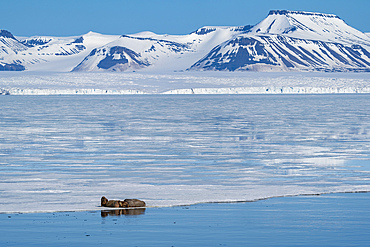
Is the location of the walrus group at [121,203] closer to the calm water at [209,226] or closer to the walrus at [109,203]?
the walrus at [109,203]

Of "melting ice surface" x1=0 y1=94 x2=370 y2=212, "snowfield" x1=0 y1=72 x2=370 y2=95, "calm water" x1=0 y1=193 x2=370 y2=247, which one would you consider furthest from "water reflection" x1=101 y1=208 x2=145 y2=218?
"snowfield" x1=0 y1=72 x2=370 y2=95

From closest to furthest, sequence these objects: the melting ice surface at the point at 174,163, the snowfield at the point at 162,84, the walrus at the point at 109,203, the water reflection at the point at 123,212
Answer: the water reflection at the point at 123,212, the walrus at the point at 109,203, the melting ice surface at the point at 174,163, the snowfield at the point at 162,84

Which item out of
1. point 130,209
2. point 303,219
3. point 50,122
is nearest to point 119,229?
point 130,209

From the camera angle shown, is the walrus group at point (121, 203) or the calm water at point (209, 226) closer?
the calm water at point (209, 226)

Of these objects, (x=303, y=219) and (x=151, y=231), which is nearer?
(x=151, y=231)

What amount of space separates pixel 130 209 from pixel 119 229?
114 centimetres

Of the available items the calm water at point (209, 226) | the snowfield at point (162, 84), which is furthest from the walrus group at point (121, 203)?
the snowfield at point (162, 84)

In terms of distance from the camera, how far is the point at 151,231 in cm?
731

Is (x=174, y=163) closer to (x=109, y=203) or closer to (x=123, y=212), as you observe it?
(x=109, y=203)

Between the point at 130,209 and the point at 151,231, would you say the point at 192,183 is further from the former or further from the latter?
the point at 151,231

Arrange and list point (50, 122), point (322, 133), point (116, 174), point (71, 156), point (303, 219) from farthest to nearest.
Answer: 1. point (50, 122)
2. point (322, 133)
3. point (71, 156)
4. point (116, 174)
5. point (303, 219)

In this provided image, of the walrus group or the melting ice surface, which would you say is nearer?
the walrus group

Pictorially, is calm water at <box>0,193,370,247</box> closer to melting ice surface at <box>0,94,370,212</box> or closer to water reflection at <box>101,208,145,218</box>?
water reflection at <box>101,208,145,218</box>

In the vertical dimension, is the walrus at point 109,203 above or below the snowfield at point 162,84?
below
